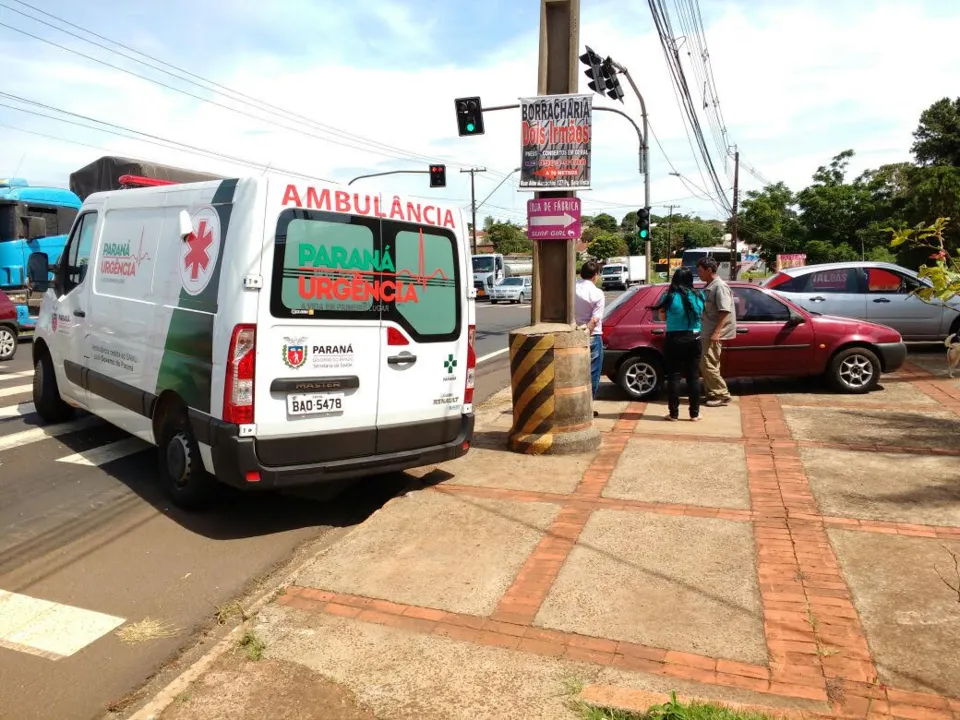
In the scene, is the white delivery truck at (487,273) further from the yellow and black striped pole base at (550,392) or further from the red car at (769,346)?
the yellow and black striped pole base at (550,392)

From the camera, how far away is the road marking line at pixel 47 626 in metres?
3.90

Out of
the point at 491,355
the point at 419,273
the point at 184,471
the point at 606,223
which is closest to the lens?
the point at 184,471

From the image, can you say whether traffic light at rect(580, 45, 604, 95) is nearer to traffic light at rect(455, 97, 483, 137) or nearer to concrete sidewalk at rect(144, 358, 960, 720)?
traffic light at rect(455, 97, 483, 137)

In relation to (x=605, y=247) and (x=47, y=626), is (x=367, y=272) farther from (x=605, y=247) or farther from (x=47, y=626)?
(x=605, y=247)

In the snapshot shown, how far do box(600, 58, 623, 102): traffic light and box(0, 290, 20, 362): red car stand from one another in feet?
42.8

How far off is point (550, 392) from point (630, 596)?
3.07m

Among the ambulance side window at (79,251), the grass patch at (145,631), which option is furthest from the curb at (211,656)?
the ambulance side window at (79,251)

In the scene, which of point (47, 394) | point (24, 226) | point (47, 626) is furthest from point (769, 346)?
point (24, 226)

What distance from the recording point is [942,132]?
3844 cm

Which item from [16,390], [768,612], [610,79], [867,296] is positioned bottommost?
[768,612]

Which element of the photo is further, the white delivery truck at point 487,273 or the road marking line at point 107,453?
the white delivery truck at point 487,273

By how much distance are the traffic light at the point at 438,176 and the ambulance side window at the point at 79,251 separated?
19803mm

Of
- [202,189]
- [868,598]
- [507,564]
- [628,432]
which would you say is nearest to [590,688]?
[507,564]

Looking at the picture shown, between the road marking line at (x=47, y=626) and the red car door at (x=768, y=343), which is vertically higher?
the red car door at (x=768, y=343)
